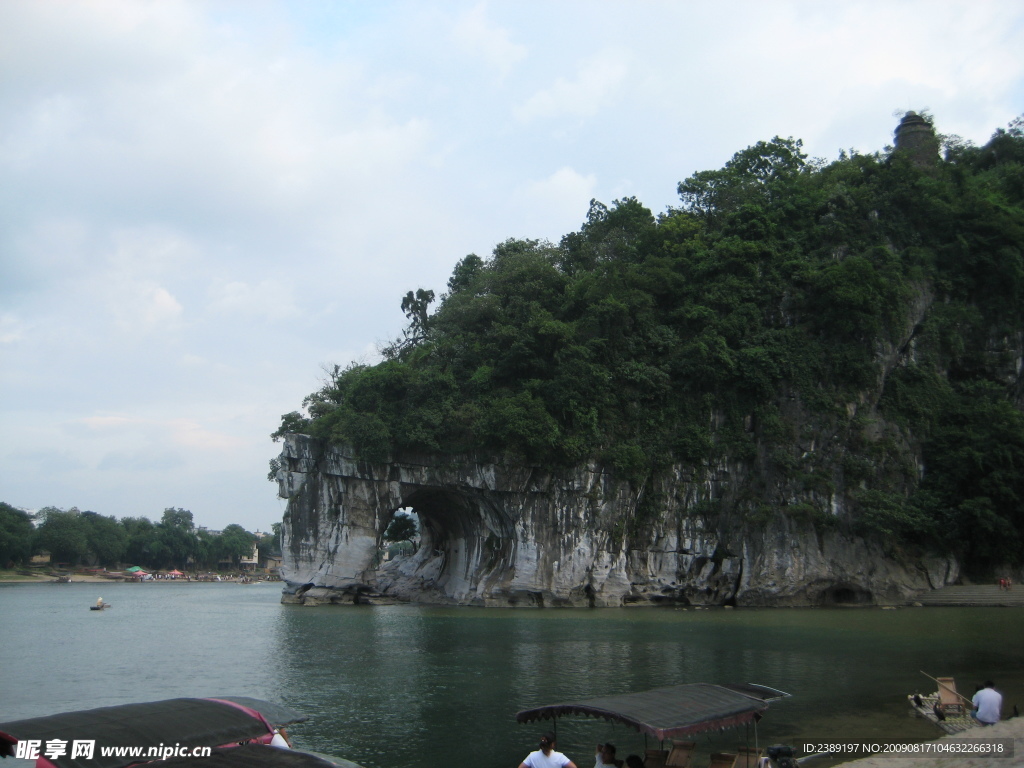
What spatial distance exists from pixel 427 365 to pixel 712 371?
10823mm

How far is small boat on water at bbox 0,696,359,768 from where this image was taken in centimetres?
490

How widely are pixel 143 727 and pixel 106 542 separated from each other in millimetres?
66596

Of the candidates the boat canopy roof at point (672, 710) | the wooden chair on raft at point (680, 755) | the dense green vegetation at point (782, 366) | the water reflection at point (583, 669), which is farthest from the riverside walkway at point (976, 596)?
the wooden chair on raft at point (680, 755)

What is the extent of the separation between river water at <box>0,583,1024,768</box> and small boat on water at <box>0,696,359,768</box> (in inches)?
105

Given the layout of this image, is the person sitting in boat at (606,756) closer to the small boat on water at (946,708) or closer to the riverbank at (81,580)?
the small boat on water at (946,708)

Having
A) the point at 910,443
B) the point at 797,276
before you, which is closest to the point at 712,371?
the point at 797,276

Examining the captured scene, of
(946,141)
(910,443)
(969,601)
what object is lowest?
(969,601)

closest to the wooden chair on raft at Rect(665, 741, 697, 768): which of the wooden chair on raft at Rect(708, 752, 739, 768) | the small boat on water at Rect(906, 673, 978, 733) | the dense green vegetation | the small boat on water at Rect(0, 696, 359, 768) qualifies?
the wooden chair on raft at Rect(708, 752, 739, 768)

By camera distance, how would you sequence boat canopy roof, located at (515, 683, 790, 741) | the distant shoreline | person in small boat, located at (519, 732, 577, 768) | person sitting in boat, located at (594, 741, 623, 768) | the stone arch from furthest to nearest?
the distant shoreline, the stone arch, boat canopy roof, located at (515, 683, 790, 741), person sitting in boat, located at (594, 741, 623, 768), person in small boat, located at (519, 732, 577, 768)

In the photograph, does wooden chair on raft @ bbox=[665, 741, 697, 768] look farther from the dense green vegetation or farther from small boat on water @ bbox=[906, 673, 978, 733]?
the dense green vegetation

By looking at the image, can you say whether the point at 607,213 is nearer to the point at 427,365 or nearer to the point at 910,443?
the point at 427,365

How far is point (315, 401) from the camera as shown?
31.2 metres

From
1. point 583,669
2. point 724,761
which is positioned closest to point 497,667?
point 583,669

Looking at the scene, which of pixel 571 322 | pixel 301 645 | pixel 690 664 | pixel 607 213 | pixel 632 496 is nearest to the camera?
pixel 690 664
